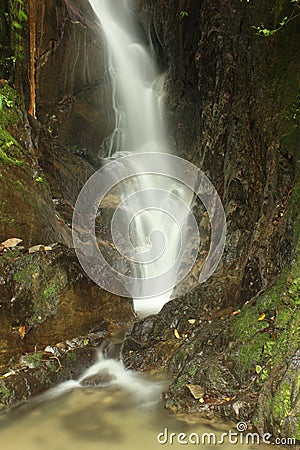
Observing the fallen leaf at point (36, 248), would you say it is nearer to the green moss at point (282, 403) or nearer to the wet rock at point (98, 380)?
the wet rock at point (98, 380)

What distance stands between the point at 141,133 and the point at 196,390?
12.2m

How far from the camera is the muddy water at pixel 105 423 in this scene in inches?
113

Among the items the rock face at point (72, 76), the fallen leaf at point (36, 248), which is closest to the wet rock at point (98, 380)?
the fallen leaf at point (36, 248)

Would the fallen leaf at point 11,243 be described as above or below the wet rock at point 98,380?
above

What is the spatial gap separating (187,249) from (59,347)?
4.73 metres

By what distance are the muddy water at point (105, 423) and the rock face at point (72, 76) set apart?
1021cm

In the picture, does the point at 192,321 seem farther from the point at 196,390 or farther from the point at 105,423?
the point at 105,423

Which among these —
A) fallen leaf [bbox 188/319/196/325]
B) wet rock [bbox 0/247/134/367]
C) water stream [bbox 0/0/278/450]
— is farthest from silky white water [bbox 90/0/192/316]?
wet rock [bbox 0/247/134/367]

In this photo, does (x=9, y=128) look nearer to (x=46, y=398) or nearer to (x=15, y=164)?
(x=15, y=164)

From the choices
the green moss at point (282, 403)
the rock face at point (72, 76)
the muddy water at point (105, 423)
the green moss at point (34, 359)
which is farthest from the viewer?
the rock face at point (72, 76)

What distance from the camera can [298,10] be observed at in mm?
5148

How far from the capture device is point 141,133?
1452 centimetres

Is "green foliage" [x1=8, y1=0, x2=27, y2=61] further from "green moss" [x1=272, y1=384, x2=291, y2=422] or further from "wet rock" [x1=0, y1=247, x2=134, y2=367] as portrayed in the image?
"green moss" [x1=272, y1=384, x2=291, y2=422]

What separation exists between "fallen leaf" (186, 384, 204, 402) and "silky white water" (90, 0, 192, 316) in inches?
209
